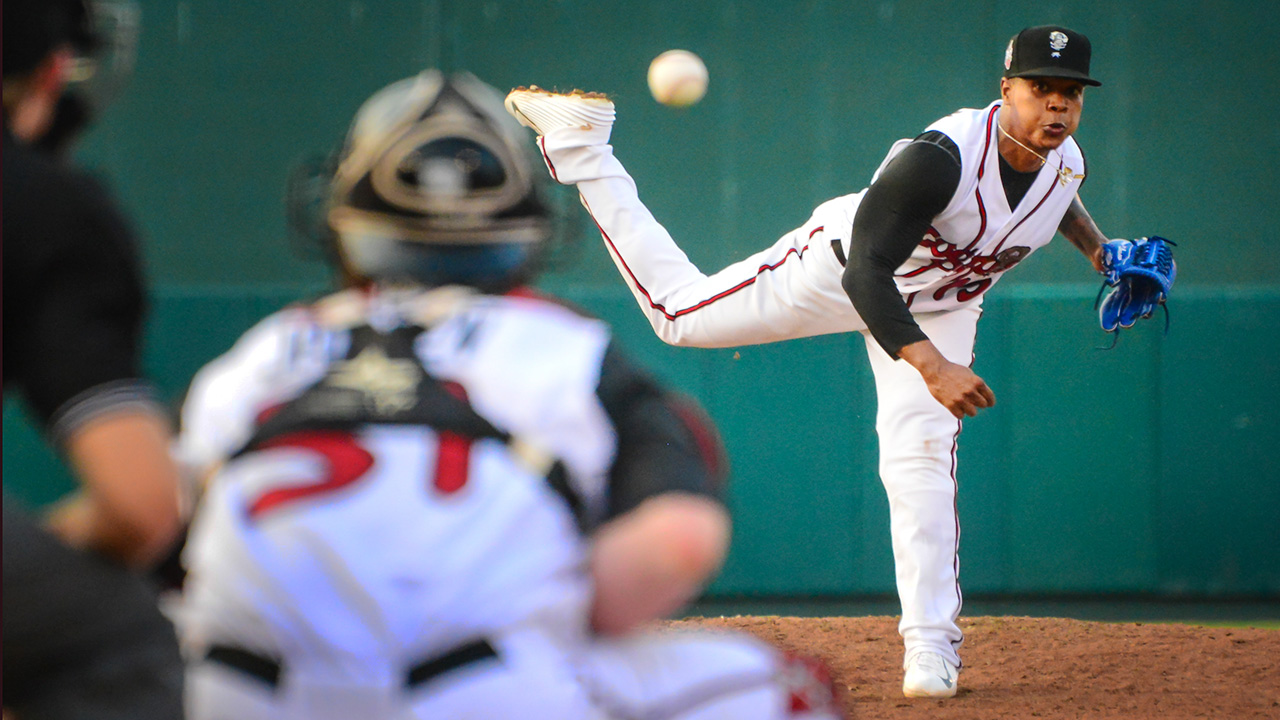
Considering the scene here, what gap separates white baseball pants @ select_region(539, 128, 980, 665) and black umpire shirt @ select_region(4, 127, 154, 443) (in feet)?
8.64

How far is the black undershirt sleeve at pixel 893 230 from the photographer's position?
3271mm

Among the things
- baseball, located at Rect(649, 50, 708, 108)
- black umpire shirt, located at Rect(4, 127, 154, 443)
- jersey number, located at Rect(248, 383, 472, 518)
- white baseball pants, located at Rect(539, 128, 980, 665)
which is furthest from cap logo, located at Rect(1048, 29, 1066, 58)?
black umpire shirt, located at Rect(4, 127, 154, 443)

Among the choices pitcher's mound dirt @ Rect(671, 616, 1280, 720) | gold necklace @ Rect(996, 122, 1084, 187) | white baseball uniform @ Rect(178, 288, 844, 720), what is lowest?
pitcher's mound dirt @ Rect(671, 616, 1280, 720)

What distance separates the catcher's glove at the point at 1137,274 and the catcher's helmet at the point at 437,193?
9.49 ft

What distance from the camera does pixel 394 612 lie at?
3.69 feet

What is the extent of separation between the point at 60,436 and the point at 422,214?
41 centimetres

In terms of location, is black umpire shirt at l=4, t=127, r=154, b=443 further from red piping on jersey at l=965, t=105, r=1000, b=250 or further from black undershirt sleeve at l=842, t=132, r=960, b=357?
red piping on jersey at l=965, t=105, r=1000, b=250

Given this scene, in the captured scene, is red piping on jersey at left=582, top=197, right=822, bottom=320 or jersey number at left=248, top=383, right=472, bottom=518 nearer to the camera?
jersey number at left=248, top=383, right=472, bottom=518

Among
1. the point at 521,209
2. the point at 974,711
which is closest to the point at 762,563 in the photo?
the point at 974,711

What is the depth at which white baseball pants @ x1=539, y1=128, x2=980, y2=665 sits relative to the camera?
3.50 metres

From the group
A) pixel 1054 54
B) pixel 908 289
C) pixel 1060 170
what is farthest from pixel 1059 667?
pixel 1054 54

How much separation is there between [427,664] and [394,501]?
154mm

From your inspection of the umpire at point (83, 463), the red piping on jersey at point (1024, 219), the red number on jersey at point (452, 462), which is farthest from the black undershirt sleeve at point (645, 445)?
the red piping on jersey at point (1024, 219)

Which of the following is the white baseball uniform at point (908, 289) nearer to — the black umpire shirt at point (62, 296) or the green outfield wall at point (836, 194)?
the green outfield wall at point (836, 194)
